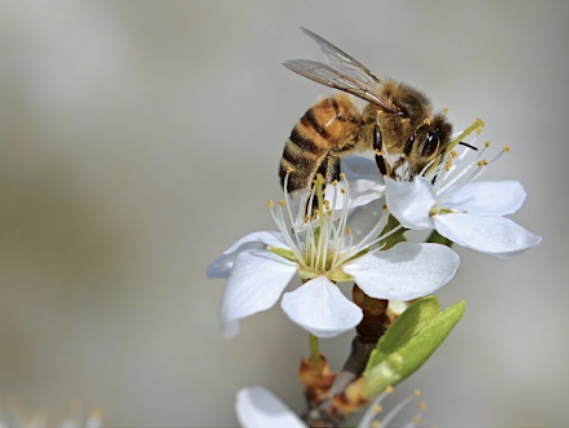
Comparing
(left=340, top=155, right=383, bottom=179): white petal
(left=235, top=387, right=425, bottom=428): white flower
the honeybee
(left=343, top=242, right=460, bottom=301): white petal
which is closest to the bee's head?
the honeybee

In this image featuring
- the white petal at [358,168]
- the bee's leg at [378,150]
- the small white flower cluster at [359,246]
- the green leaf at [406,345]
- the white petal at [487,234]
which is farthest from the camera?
the white petal at [358,168]

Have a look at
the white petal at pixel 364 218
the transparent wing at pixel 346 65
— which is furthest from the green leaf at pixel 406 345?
the transparent wing at pixel 346 65

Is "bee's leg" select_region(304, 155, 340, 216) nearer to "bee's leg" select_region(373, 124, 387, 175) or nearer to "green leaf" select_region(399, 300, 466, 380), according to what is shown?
"bee's leg" select_region(373, 124, 387, 175)

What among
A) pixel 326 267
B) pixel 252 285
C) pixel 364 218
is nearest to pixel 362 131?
pixel 364 218

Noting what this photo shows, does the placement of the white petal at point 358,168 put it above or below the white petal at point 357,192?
above

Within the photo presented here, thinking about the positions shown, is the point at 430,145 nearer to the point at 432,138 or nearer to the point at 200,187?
the point at 432,138

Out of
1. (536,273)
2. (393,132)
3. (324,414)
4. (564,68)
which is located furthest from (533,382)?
(324,414)

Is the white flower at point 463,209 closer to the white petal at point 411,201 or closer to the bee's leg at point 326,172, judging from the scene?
the white petal at point 411,201
